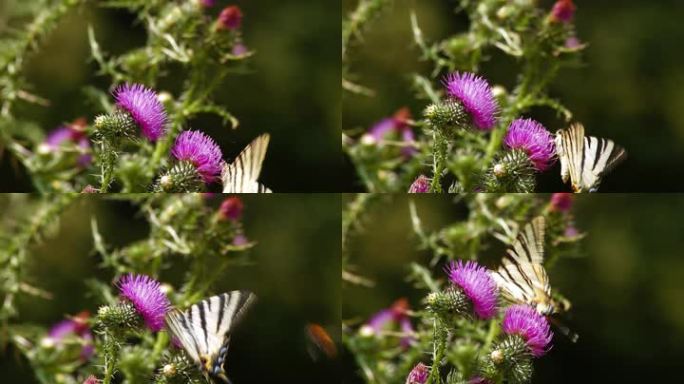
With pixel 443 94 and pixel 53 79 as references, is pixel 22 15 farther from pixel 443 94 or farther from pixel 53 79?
pixel 443 94

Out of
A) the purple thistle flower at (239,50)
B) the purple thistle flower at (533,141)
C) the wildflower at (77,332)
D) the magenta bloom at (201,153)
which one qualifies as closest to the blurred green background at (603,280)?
the purple thistle flower at (533,141)

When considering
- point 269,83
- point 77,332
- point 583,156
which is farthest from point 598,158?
point 77,332

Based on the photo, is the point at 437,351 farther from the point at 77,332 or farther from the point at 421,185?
the point at 77,332

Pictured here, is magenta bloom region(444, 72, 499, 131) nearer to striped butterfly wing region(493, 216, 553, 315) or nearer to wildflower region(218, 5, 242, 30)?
striped butterfly wing region(493, 216, 553, 315)

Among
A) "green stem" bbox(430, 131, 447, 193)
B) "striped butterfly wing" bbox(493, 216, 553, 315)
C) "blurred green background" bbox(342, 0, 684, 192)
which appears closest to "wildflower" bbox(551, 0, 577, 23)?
"blurred green background" bbox(342, 0, 684, 192)

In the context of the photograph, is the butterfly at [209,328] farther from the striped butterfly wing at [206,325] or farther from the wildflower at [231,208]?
the wildflower at [231,208]

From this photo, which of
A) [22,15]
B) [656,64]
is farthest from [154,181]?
[656,64]
